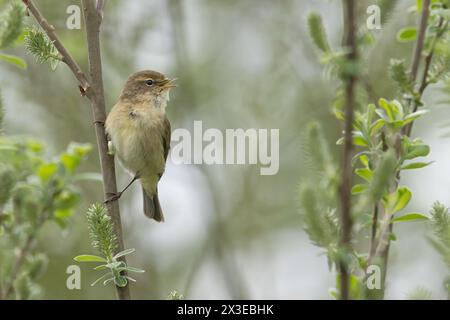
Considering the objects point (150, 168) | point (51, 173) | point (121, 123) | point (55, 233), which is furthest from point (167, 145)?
point (51, 173)

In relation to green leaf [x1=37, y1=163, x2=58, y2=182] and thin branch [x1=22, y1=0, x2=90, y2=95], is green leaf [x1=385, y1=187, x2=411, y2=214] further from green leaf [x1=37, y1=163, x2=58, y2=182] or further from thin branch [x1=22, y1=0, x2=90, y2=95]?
green leaf [x1=37, y1=163, x2=58, y2=182]

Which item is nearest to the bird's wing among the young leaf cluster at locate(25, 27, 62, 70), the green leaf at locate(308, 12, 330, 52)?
the young leaf cluster at locate(25, 27, 62, 70)

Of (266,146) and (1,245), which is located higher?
(266,146)

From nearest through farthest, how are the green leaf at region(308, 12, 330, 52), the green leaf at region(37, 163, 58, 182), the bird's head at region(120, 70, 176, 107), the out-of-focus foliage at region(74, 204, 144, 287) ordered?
the green leaf at region(308, 12, 330, 52), the out-of-focus foliage at region(74, 204, 144, 287), the green leaf at region(37, 163, 58, 182), the bird's head at region(120, 70, 176, 107)

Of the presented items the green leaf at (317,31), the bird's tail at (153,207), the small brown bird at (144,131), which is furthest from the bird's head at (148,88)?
the green leaf at (317,31)

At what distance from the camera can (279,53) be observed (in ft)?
24.1

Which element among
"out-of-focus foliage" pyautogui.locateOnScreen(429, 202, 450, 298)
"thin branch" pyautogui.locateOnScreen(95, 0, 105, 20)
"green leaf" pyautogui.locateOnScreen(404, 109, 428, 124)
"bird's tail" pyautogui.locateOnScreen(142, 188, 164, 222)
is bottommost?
"bird's tail" pyautogui.locateOnScreen(142, 188, 164, 222)

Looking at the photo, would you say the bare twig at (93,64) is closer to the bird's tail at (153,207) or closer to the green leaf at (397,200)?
the green leaf at (397,200)

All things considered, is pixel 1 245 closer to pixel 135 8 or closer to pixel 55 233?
pixel 55 233

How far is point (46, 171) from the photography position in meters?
2.91

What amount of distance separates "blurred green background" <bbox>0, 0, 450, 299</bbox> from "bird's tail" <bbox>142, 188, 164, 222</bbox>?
0.28 metres

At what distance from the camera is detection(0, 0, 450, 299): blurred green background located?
240 inches
